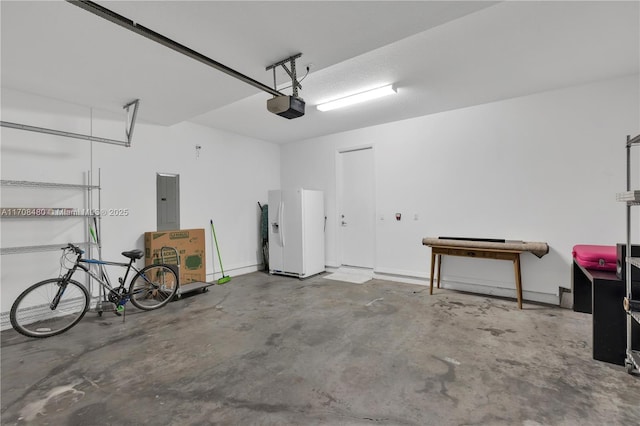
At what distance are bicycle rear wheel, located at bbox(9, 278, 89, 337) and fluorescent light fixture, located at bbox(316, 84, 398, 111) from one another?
3.90 metres

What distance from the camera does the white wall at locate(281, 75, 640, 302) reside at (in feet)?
11.7

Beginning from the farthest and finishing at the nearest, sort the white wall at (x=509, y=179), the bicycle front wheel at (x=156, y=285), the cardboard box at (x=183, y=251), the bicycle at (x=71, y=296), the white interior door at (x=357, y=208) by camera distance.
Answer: the white interior door at (x=357, y=208), the cardboard box at (x=183, y=251), the bicycle front wheel at (x=156, y=285), the white wall at (x=509, y=179), the bicycle at (x=71, y=296)

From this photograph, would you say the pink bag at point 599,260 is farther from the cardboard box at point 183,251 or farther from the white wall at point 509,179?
the cardboard box at point 183,251

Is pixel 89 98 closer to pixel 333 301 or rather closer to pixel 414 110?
pixel 333 301

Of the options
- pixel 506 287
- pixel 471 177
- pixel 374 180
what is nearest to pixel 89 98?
pixel 374 180

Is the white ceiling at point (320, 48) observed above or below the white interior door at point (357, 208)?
above

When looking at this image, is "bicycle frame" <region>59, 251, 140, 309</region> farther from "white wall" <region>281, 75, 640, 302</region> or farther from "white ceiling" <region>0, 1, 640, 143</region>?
"white wall" <region>281, 75, 640, 302</region>

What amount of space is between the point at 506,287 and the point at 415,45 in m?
3.62

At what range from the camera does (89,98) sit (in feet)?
11.2

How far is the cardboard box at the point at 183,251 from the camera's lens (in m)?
4.25

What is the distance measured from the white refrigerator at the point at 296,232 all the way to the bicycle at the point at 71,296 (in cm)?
205

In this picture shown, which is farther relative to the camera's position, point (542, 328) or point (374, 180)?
point (374, 180)

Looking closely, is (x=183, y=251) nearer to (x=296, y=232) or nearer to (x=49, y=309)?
(x=49, y=309)

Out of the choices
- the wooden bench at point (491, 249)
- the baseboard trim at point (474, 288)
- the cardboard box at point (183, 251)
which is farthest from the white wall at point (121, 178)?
the wooden bench at point (491, 249)
